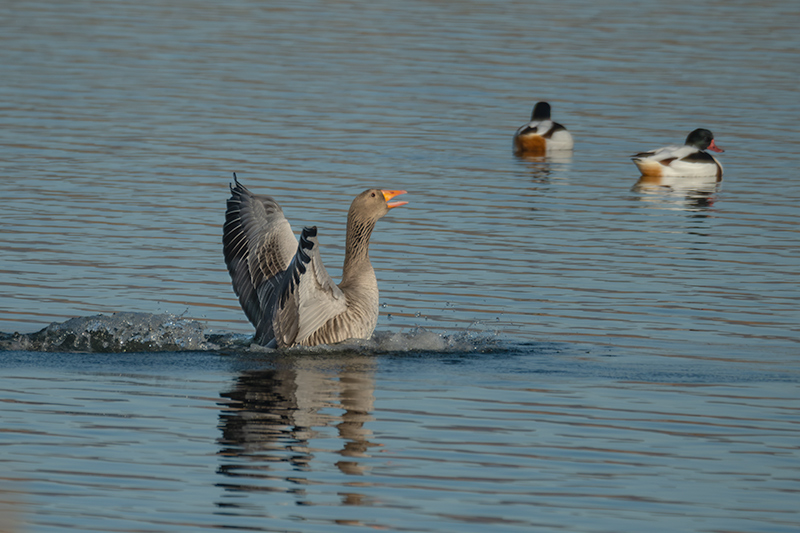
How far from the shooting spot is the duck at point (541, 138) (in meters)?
24.8

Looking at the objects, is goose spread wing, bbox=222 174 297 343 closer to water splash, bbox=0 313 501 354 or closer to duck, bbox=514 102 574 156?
water splash, bbox=0 313 501 354

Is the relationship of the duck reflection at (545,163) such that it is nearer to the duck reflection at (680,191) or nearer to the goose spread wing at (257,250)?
the duck reflection at (680,191)

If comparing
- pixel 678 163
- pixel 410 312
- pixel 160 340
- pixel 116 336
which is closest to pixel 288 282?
pixel 160 340

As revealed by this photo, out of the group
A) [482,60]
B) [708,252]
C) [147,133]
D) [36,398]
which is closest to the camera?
[36,398]

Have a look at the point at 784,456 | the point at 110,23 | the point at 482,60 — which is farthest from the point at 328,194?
the point at 110,23

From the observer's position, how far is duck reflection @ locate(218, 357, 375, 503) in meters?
8.15

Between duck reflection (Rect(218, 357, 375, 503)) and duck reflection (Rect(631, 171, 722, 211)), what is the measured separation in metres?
11.0

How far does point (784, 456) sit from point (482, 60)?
29.2 meters

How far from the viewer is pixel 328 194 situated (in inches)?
765

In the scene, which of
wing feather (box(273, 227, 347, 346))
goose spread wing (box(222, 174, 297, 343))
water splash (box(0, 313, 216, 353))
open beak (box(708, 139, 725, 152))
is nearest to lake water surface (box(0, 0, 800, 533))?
water splash (box(0, 313, 216, 353))

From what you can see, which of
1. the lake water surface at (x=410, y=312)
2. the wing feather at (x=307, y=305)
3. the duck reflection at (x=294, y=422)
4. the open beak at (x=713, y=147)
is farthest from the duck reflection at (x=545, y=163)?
the duck reflection at (x=294, y=422)

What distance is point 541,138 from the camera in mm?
24844

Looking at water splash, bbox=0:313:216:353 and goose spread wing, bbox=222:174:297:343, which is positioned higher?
goose spread wing, bbox=222:174:297:343

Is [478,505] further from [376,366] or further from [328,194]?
[328,194]
